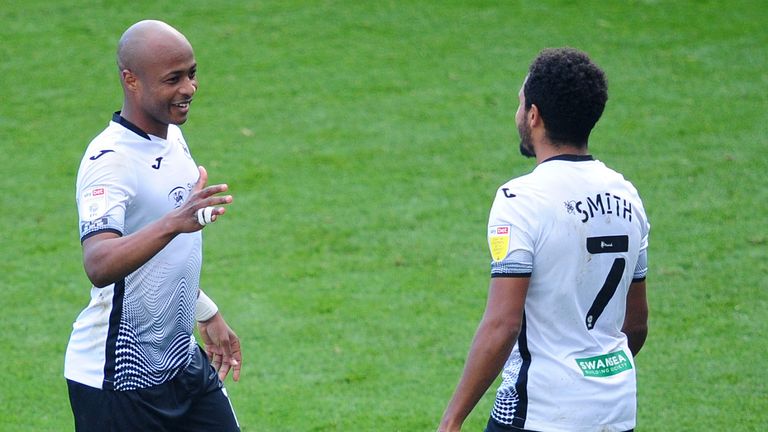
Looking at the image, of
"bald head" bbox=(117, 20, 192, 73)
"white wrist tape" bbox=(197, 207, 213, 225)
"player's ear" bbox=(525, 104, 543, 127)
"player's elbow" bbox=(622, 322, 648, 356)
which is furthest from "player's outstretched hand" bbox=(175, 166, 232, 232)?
"player's elbow" bbox=(622, 322, 648, 356)

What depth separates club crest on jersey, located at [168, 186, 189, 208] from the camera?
406 centimetres

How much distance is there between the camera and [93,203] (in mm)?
3760

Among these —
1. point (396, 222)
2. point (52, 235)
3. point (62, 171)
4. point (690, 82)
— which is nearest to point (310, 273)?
point (396, 222)

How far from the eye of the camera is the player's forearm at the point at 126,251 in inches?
140

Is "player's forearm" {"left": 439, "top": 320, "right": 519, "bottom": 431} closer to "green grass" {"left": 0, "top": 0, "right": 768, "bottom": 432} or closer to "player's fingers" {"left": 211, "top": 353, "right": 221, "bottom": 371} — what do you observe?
"player's fingers" {"left": 211, "top": 353, "right": 221, "bottom": 371}

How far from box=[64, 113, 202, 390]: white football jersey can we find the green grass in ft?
7.08

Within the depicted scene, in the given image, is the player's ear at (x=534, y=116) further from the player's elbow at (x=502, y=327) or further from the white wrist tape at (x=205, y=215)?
the white wrist tape at (x=205, y=215)

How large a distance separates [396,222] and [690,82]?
4736 mm

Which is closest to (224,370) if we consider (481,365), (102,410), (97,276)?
(102,410)

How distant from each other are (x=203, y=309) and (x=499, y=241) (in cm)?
170

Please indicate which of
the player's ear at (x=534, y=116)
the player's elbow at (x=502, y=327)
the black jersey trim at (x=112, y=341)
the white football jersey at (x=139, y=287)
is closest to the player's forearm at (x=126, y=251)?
the white football jersey at (x=139, y=287)

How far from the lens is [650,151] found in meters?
10.5

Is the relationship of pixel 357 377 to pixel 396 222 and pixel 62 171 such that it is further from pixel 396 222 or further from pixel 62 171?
pixel 62 171

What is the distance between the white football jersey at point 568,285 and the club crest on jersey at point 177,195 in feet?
4.24
